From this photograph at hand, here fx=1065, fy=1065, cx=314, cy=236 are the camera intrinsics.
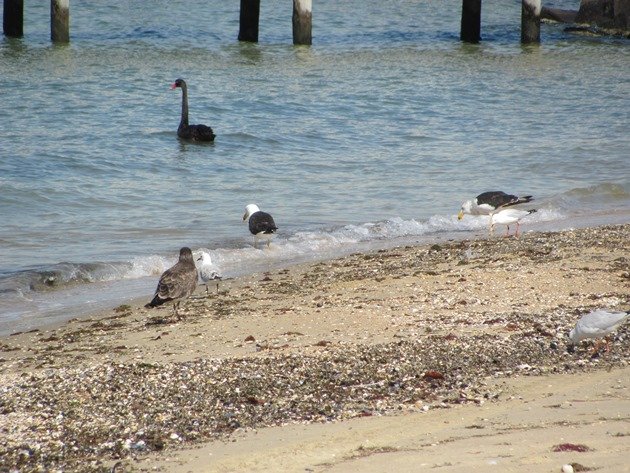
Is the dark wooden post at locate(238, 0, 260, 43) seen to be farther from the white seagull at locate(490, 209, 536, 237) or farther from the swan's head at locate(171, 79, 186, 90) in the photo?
the white seagull at locate(490, 209, 536, 237)

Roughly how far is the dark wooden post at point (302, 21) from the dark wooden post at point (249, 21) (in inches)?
41.4

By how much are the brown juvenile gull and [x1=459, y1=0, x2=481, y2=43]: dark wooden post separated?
20337 millimetres

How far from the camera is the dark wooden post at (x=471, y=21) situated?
27469 millimetres

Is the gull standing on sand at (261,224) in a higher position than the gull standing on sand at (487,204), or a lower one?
lower

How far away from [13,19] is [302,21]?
6.92 metres

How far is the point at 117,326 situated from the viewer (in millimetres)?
8211

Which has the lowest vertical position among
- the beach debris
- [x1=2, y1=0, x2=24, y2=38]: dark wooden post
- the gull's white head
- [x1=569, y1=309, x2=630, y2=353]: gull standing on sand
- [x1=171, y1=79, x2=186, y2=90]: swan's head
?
the gull's white head

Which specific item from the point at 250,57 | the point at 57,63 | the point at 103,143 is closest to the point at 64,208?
the point at 103,143

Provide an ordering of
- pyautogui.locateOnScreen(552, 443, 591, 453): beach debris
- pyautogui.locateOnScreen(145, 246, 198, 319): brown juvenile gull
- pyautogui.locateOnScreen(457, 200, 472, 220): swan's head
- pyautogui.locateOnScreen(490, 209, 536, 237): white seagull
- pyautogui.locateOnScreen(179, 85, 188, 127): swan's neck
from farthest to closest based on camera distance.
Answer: pyautogui.locateOnScreen(179, 85, 188, 127): swan's neck → pyautogui.locateOnScreen(457, 200, 472, 220): swan's head → pyautogui.locateOnScreen(490, 209, 536, 237): white seagull → pyautogui.locateOnScreen(145, 246, 198, 319): brown juvenile gull → pyautogui.locateOnScreen(552, 443, 591, 453): beach debris

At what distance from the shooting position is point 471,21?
90.3 feet

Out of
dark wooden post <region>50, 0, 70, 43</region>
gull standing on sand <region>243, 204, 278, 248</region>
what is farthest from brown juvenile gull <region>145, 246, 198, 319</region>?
dark wooden post <region>50, 0, 70, 43</region>

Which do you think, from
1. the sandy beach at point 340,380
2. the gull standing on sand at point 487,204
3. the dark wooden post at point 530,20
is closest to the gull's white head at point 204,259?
the sandy beach at point 340,380

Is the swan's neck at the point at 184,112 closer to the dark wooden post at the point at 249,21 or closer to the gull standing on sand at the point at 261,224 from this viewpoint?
the gull standing on sand at the point at 261,224

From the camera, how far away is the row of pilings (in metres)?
24.9
